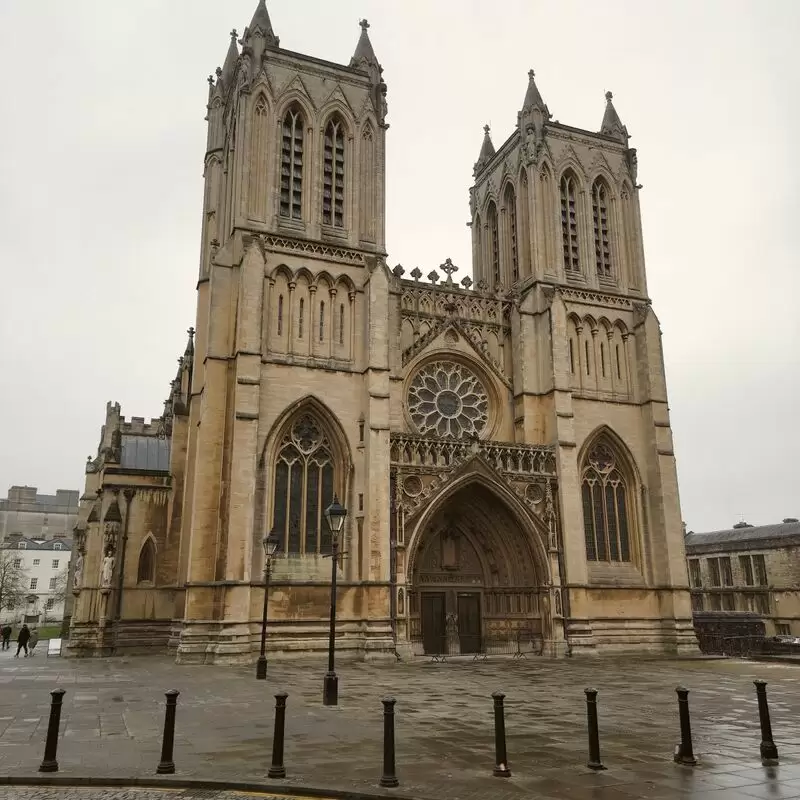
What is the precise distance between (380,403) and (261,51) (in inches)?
Result: 635

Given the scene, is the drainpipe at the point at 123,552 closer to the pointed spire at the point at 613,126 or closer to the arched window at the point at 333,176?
the arched window at the point at 333,176

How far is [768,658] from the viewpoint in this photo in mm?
28938

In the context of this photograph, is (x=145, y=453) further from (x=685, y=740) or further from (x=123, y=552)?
(x=685, y=740)

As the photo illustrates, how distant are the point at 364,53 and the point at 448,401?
662 inches

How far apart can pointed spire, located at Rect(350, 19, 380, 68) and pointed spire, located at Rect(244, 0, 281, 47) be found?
148 inches

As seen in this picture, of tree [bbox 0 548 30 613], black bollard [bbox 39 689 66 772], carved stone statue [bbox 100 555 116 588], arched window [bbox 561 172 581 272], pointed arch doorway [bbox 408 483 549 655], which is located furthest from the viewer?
tree [bbox 0 548 30 613]

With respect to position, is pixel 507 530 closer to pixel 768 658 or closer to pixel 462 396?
pixel 462 396

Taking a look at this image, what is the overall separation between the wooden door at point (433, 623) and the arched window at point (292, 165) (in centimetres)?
1645

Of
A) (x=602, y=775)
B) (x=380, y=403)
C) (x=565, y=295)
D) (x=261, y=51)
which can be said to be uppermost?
(x=261, y=51)

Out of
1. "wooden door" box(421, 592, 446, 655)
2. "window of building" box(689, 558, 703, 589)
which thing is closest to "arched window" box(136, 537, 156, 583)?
"wooden door" box(421, 592, 446, 655)

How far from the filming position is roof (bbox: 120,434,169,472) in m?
37.9

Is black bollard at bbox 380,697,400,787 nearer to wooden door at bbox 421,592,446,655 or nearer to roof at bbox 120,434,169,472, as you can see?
wooden door at bbox 421,592,446,655

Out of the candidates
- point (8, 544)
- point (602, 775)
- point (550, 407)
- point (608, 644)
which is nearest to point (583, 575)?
point (608, 644)

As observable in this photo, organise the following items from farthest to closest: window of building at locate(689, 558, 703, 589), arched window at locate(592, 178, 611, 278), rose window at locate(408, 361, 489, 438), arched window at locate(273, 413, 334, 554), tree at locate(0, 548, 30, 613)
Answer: tree at locate(0, 548, 30, 613) < window of building at locate(689, 558, 703, 589) < arched window at locate(592, 178, 611, 278) < rose window at locate(408, 361, 489, 438) < arched window at locate(273, 413, 334, 554)
